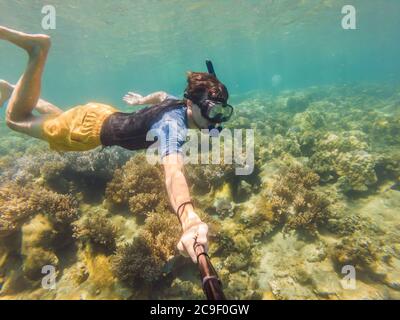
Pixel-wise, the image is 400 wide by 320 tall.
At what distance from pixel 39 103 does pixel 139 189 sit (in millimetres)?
3068

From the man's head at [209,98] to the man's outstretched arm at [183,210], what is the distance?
39.4 inches

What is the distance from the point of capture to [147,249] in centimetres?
477

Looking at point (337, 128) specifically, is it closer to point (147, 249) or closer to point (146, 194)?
point (146, 194)

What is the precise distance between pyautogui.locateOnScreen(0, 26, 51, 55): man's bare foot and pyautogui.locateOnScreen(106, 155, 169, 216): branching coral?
10.7 feet

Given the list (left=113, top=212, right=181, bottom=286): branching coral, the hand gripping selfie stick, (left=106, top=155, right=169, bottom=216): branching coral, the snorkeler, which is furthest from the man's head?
(left=106, top=155, right=169, bottom=216): branching coral

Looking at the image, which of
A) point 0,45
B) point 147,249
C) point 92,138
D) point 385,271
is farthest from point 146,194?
point 0,45

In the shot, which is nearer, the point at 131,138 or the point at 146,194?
the point at 131,138

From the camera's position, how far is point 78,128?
4359 mm

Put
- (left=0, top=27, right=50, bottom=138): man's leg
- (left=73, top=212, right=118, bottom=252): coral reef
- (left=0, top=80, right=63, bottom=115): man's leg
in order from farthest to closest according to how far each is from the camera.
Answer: (left=0, top=80, right=63, bottom=115): man's leg < (left=73, top=212, right=118, bottom=252): coral reef < (left=0, top=27, right=50, bottom=138): man's leg

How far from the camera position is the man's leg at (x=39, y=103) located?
18.1ft

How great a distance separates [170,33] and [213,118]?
44.3 meters

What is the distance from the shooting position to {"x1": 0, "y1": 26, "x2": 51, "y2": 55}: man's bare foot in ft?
14.7

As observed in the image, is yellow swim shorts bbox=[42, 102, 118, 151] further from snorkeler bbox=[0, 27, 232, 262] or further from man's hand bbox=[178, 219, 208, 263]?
man's hand bbox=[178, 219, 208, 263]

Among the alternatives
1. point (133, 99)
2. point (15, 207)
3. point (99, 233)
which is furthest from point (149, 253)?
point (133, 99)
